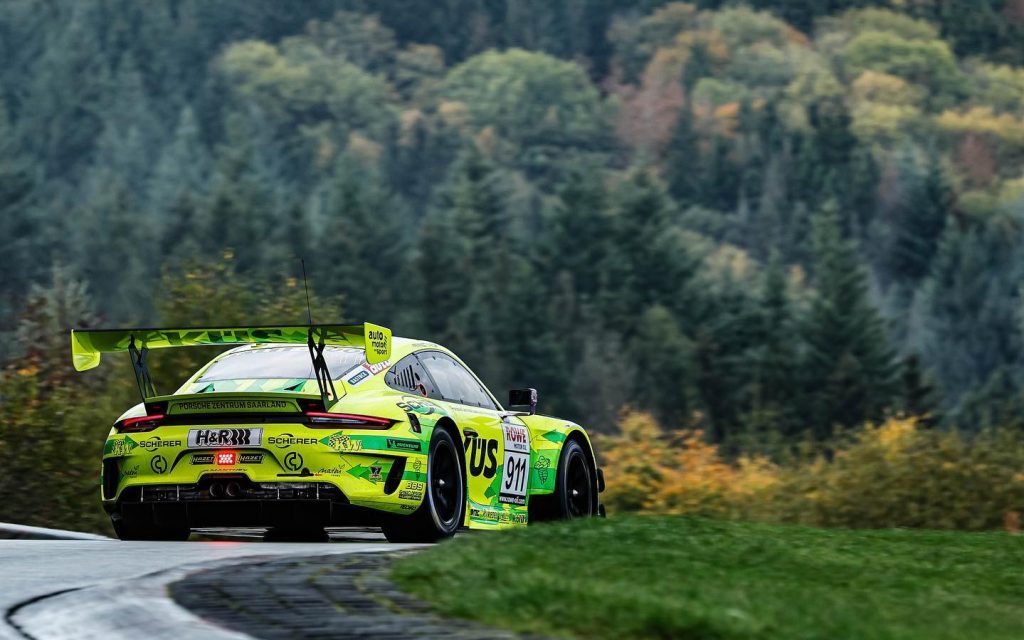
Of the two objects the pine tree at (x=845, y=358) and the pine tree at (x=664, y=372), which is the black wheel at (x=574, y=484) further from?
the pine tree at (x=664, y=372)

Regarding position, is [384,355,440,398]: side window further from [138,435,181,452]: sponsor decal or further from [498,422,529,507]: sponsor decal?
[138,435,181,452]: sponsor decal

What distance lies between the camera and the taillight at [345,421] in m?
11.5

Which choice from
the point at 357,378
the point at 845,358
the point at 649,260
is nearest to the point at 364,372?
the point at 357,378

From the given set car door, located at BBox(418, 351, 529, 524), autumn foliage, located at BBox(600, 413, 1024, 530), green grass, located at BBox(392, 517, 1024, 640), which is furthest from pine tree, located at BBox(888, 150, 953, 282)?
green grass, located at BBox(392, 517, 1024, 640)

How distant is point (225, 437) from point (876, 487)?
13.2m

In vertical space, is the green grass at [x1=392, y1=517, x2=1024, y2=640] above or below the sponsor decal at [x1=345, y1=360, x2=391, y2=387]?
below

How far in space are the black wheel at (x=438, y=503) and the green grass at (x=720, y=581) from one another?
1.27m

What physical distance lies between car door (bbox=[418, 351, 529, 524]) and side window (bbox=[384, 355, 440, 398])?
125mm

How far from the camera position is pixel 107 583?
302 inches

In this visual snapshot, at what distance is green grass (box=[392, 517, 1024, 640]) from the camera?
649cm

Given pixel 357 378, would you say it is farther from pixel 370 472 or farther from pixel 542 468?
pixel 542 468

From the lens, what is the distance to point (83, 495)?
17.9 metres

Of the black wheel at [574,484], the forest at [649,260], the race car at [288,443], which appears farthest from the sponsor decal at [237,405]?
the forest at [649,260]

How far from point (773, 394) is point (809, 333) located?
5.35m
